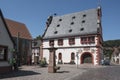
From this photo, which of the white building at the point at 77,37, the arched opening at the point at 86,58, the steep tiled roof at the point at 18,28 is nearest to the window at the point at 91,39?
the white building at the point at 77,37

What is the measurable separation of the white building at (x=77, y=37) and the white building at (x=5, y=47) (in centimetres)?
2110

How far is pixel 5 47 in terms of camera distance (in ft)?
70.3

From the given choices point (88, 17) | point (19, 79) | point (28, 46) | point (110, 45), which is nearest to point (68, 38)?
point (88, 17)

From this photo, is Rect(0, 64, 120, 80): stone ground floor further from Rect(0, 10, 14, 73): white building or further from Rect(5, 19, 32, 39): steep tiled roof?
Rect(5, 19, 32, 39): steep tiled roof

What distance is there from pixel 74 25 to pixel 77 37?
4236 mm

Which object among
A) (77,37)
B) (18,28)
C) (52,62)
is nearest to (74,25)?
(77,37)

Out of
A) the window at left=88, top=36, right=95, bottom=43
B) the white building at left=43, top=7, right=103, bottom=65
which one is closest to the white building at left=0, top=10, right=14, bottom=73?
the white building at left=43, top=7, right=103, bottom=65

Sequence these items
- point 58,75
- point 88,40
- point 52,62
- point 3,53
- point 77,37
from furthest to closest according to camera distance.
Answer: point 77,37 < point 88,40 < point 52,62 < point 3,53 < point 58,75

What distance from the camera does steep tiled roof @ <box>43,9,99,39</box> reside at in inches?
1793

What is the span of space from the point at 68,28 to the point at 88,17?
5.78 metres

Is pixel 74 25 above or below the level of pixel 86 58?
above

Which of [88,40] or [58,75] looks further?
[88,40]

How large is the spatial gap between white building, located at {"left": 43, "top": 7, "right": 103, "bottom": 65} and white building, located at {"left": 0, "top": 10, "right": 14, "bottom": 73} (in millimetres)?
21099

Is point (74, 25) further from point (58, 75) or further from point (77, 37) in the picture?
point (58, 75)
